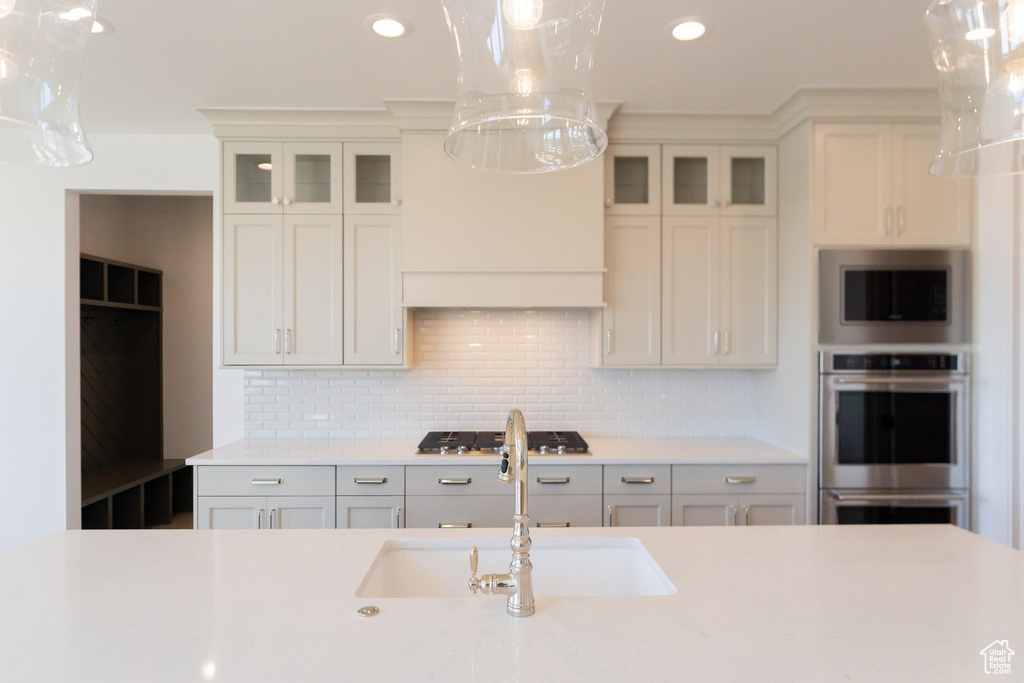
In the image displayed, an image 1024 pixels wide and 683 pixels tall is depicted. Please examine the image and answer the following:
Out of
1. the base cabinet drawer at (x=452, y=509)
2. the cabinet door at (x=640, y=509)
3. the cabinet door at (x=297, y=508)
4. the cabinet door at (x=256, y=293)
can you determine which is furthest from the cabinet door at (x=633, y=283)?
the cabinet door at (x=256, y=293)

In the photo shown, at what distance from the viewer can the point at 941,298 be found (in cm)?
269

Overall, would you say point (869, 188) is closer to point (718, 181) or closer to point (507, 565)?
point (718, 181)

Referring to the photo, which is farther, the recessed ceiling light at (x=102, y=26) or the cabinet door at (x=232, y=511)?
the cabinet door at (x=232, y=511)

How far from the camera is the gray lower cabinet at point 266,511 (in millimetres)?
2734

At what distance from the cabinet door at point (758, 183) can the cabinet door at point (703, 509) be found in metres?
1.47

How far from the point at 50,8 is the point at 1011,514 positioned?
3591 millimetres

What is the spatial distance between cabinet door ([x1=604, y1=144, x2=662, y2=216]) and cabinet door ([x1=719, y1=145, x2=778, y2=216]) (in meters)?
0.35

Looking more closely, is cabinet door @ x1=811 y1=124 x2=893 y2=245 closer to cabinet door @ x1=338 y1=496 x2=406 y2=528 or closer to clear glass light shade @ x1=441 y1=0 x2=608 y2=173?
clear glass light shade @ x1=441 y1=0 x2=608 y2=173

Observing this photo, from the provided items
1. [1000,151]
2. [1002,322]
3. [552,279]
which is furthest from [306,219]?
[1002,322]

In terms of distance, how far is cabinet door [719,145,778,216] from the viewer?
10.0ft

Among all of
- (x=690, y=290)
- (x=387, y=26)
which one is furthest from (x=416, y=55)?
(x=690, y=290)

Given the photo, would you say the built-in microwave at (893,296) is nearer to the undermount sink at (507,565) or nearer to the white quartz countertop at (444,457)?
the white quartz countertop at (444,457)

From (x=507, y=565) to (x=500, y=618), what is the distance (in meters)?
0.40

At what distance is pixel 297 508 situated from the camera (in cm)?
275
